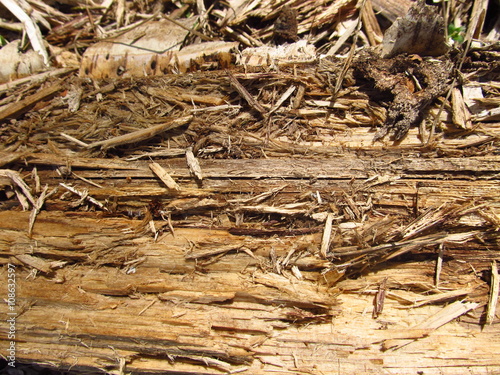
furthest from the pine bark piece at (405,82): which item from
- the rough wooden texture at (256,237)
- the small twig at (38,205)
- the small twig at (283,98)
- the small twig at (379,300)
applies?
the small twig at (38,205)

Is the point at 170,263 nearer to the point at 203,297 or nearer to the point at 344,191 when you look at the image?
the point at 203,297

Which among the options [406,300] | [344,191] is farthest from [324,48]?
[406,300]

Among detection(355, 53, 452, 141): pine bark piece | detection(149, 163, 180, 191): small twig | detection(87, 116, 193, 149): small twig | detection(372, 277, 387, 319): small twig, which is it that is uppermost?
detection(355, 53, 452, 141): pine bark piece

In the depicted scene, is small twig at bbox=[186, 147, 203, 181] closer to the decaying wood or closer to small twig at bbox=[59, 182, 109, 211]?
the decaying wood

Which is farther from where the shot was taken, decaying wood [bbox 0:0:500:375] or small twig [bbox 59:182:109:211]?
small twig [bbox 59:182:109:211]

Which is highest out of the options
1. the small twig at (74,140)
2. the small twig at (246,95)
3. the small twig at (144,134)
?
the small twig at (246,95)

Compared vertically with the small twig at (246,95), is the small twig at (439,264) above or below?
below

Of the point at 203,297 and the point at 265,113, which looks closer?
the point at 203,297

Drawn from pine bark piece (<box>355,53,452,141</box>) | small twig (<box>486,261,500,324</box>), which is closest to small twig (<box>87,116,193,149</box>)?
pine bark piece (<box>355,53,452,141</box>)

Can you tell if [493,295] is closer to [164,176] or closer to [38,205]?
[164,176]

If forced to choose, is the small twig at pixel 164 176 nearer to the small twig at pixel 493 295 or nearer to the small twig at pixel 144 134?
the small twig at pixel 144 134

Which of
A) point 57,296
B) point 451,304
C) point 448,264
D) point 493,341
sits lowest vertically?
point 57,296
